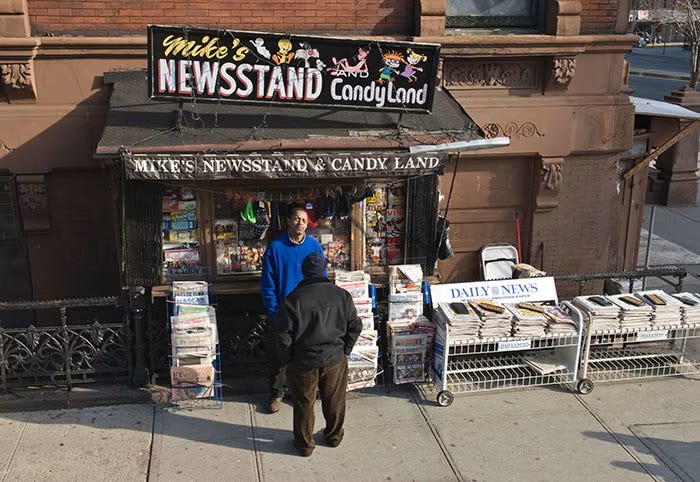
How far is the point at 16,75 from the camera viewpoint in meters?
7.38

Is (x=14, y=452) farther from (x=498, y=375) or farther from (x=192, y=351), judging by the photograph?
(x=498, y=375)

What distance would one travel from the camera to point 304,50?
21.7 feet

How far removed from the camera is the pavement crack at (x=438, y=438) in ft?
18.6

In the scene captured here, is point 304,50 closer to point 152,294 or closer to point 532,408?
point 152,294

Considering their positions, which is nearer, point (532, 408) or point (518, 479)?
point (518, 479)

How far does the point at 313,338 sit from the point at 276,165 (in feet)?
5.63

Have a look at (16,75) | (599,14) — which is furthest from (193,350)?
(599,14)

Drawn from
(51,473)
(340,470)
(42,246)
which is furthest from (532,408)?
(42,246)

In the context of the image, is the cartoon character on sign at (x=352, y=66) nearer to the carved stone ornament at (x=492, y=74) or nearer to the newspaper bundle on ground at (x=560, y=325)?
the carved stone ornament at (x=492, y=74)

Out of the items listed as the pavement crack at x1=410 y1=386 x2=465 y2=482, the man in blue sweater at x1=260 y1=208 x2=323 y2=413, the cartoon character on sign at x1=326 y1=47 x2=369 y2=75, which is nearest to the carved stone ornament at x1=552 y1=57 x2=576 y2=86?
the cartoon character on sign at x1=326 y1=47 x2=369 y2=75

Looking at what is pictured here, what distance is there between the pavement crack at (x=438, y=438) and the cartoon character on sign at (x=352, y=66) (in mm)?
3082

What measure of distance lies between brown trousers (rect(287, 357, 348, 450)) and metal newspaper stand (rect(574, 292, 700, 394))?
8.17 feet

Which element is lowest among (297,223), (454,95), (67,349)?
(67,349)

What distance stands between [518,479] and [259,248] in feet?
10.8
